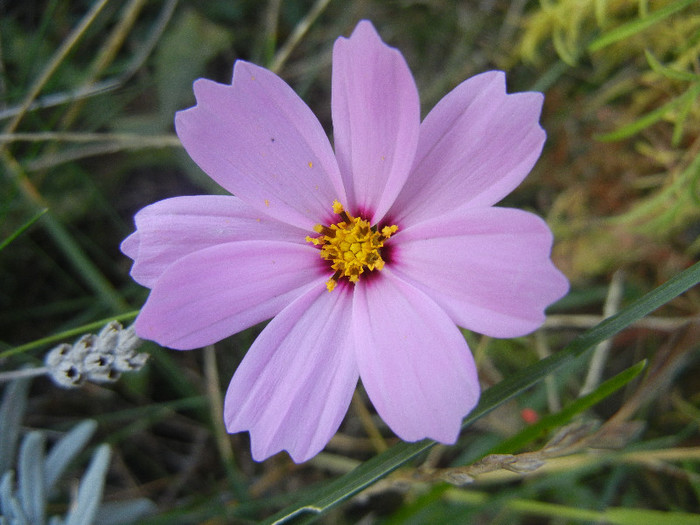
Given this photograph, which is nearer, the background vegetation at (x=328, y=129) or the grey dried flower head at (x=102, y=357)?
the grey dried flower head at (x=102, y=357)

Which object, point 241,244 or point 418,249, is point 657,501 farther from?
point 241,244

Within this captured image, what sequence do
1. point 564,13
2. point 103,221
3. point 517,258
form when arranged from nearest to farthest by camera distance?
point 517,258
point 564,13
point 103,221

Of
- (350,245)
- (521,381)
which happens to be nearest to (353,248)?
(350,245)

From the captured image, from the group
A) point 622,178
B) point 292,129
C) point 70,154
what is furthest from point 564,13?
point 70,154

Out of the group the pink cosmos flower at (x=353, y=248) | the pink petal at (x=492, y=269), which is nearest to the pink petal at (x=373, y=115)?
the pink cosmos flower at (x=353, y=248)

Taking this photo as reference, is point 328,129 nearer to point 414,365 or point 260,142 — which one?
point 260,142

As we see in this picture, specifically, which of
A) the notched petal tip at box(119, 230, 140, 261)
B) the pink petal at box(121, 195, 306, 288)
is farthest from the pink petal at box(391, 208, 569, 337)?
the notched petal tip at box(119, 230, 140, 261)

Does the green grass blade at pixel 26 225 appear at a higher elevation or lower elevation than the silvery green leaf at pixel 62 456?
higher

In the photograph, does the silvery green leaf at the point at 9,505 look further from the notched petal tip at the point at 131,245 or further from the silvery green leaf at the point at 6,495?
the notched petal tip at the point at 131,245

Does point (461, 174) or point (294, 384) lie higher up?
point (461, 174)
